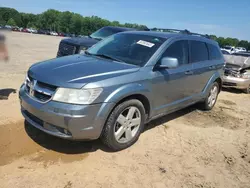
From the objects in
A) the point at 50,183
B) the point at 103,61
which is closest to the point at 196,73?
the point at 103,61

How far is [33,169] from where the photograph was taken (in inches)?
129

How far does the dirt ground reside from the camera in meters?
3.21

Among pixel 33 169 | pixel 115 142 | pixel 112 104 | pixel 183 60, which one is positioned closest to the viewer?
pixel 33 169

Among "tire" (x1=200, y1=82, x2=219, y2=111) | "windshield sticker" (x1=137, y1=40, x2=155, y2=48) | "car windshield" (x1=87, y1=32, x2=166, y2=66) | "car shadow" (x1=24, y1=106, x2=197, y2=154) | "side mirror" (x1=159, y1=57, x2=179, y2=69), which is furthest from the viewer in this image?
"tire" (x1=200, y1=82, x2=219, y2=111)

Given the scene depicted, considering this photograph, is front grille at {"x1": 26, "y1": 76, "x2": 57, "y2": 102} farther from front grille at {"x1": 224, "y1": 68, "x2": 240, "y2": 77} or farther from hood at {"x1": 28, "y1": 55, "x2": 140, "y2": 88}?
front grille at {"x1": 224, "y1": 68, "x2": 240, "y2": 77}

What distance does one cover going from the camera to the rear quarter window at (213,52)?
608 cm

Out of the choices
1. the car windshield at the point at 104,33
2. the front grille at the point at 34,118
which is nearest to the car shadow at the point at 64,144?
the front grille at the point at 34,118

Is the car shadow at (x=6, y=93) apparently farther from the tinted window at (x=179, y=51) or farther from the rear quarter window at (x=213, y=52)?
the rear quarter window at (x=213, y=52)

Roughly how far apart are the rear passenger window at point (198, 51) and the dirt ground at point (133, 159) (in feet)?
4.73

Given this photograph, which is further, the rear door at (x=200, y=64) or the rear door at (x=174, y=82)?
the rear door at (x=200, y=64)

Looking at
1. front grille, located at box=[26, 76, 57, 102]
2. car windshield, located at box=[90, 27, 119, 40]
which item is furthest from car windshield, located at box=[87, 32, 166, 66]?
car windshield, located at box=[90, 27, 119, 40]

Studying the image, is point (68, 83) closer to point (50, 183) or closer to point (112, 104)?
point (112, 104)

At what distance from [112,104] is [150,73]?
94 cm

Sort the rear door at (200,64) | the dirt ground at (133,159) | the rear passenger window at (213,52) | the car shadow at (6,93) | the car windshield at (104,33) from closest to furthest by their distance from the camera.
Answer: the dirt ground at (133,159) → the rear door at (200,64) → the car shadow at (6,93) → the rear passenger window at (213,52) → the car windshield at (104,33)
